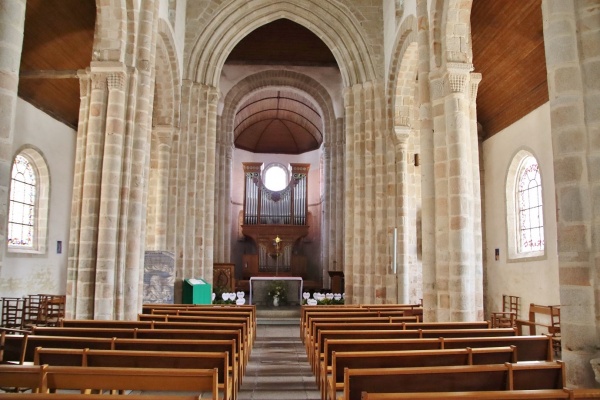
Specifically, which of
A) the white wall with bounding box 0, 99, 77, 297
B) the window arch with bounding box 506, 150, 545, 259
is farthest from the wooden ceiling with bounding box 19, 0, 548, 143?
the window arch with bounding box 506, 150, 545, 259

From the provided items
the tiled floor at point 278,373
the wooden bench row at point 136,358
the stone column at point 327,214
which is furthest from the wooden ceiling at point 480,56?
the wooden bench row at point 136,358

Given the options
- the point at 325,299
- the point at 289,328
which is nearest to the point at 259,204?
the point at 325,299

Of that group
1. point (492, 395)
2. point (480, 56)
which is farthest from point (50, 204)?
point (492, 395)

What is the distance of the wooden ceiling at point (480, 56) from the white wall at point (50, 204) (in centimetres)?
48

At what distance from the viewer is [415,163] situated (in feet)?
53.1

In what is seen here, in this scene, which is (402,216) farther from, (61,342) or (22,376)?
(22,376)

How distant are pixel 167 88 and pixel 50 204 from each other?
559 cm

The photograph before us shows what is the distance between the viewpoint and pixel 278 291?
60.7 ft

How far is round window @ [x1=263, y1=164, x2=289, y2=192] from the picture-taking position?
3138 centimetres

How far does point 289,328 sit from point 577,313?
1058cm

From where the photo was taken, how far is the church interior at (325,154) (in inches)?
208

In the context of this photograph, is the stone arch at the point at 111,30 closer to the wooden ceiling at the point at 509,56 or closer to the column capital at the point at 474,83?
the column capital at the point at 474,83

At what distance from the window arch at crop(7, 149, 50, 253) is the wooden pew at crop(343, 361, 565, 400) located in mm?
14417

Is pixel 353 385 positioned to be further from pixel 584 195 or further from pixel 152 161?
pixel 152 161
